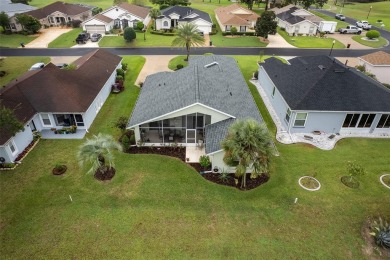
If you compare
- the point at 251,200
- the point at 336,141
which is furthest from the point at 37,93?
the point at 336,141

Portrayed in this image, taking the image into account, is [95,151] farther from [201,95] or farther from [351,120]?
[351,120]

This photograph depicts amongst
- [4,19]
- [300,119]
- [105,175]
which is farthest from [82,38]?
[300,119]

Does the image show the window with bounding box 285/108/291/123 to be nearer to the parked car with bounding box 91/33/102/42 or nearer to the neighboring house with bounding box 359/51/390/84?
the neighboring house with bounding box 359/51/390/84

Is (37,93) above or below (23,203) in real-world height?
above

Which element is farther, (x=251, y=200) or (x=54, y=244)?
(x=251, y=200)

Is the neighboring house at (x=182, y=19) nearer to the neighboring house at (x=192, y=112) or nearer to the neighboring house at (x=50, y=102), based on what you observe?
the neighboring house at (x=192, y=112)

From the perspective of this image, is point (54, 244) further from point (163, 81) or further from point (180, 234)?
point (163, 81)
